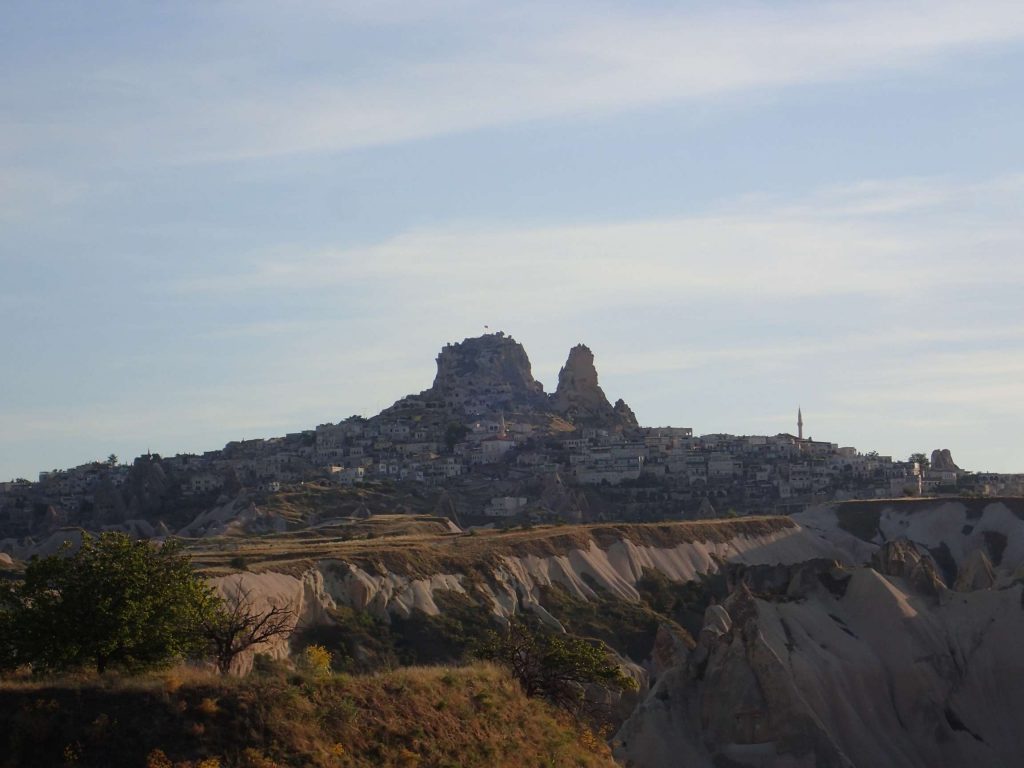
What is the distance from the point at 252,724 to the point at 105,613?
22.1ft

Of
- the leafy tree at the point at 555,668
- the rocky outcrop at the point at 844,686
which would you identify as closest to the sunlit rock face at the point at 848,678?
the rocky outcrop at the point at 844,686

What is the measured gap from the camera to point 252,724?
3197 cm

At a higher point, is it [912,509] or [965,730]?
[912,509]

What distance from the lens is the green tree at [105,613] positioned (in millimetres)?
37094

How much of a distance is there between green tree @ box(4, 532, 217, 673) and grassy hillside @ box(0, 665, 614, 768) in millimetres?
3762

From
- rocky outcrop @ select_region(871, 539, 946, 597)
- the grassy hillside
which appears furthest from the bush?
rocky outcrop @ select_region(871, 539, 946, 597)

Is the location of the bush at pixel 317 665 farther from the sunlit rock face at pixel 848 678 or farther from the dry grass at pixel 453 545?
the dry grass at pixel 453 545

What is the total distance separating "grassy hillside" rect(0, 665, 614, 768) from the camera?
101 ft

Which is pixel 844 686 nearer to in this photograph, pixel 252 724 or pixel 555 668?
pixel 555 668

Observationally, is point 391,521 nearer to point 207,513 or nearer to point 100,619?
point 207,513

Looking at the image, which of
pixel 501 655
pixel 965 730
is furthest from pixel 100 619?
pixel 965 730

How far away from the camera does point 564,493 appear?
572 ft

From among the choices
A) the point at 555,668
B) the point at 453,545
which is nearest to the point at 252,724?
the point at 555,668

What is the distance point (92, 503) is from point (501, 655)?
148345mm
